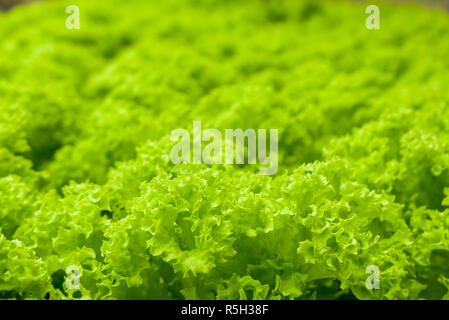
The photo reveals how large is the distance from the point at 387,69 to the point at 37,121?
5.88 meters

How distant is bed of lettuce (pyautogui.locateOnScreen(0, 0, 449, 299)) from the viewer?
331 cm

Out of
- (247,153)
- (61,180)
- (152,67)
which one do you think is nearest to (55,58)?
(152,67)

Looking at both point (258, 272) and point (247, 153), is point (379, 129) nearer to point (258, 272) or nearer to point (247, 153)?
point (247, 153)

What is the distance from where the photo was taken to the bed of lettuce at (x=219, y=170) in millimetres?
3314

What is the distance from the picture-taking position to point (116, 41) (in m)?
9.66

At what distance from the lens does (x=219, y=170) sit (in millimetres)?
3996

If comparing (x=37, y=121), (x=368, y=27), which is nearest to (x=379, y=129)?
(x=37, y=121)

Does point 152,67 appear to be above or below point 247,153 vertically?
above

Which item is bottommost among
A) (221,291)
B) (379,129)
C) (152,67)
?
(221,291)

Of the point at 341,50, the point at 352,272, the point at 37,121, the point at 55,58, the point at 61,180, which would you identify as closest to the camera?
the point at 352,272

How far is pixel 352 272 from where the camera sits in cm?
323

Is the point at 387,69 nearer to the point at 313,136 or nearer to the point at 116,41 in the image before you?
the point at 313,136

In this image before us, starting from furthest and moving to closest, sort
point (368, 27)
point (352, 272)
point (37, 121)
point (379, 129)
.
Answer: point (368, 27) < point (37, 121) < point (379, 129) < point (352, 272)

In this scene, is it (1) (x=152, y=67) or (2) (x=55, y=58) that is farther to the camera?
(2) (x=55, y=58)
